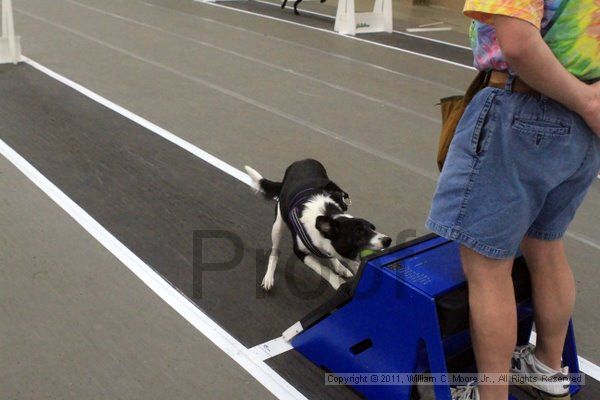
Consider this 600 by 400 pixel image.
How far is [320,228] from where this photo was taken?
2623 mm

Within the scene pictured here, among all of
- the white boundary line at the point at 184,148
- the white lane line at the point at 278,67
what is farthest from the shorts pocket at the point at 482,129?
the white lane line at the point at 278,67

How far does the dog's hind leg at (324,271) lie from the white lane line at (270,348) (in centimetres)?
39

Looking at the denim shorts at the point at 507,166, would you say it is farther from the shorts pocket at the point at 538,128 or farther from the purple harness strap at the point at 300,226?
the purple harness strap at the point at 300,226

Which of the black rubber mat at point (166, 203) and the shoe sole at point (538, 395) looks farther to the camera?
the black rubber mat at point (166, 203)

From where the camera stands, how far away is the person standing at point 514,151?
1.58m

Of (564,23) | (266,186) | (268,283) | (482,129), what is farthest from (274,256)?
(564,23)

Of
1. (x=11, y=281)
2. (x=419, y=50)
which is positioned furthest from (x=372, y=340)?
(x=419, y=50)

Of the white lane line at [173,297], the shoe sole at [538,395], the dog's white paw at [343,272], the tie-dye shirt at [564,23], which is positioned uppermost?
the tie-dye shirt at [564,23]

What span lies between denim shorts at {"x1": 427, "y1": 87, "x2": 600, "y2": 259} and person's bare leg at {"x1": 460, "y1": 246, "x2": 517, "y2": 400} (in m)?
0.07

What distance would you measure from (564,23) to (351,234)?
4.10 feet

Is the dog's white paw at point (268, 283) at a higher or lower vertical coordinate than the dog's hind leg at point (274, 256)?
lower

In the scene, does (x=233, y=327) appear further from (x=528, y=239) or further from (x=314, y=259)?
(x=528, y=239)

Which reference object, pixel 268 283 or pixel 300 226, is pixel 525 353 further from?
pixel 268 283

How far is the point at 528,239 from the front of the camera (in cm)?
199
